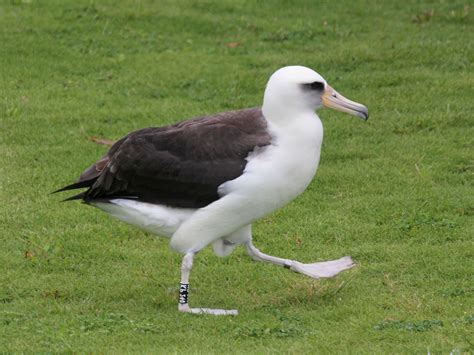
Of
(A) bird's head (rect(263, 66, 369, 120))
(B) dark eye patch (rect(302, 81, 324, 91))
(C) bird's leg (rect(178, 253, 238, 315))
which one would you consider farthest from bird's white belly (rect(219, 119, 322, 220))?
(C) bird's leg (rect(178, 253, 238, 315))

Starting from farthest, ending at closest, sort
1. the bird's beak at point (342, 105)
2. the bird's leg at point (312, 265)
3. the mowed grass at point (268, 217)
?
the bird's leg at point (312, 265)
the bird's beak at point (342, 105)
the mowed grass at point (268, 217)

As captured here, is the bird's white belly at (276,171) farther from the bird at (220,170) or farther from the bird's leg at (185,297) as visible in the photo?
the bird's leg at (185,297)

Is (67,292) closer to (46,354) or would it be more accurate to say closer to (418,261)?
(46,354)

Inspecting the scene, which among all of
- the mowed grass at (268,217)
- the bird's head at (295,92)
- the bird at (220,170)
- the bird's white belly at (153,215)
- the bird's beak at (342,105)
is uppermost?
the bird's head at (295,92)

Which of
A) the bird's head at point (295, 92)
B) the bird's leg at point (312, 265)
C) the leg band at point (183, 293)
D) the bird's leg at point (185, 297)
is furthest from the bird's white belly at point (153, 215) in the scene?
the bird's head at point (295, 92)

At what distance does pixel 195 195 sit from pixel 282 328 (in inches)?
43.1

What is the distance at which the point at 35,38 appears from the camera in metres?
13.6

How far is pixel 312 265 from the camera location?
7.93 meters

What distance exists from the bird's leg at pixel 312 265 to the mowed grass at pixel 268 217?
3.5 inches

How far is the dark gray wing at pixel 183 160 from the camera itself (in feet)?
24.1

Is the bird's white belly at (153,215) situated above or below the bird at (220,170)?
below

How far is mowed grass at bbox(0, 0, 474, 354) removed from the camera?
281 inches

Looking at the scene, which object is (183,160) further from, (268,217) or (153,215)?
(268,217)

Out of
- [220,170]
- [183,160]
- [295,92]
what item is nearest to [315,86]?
[295,92]
